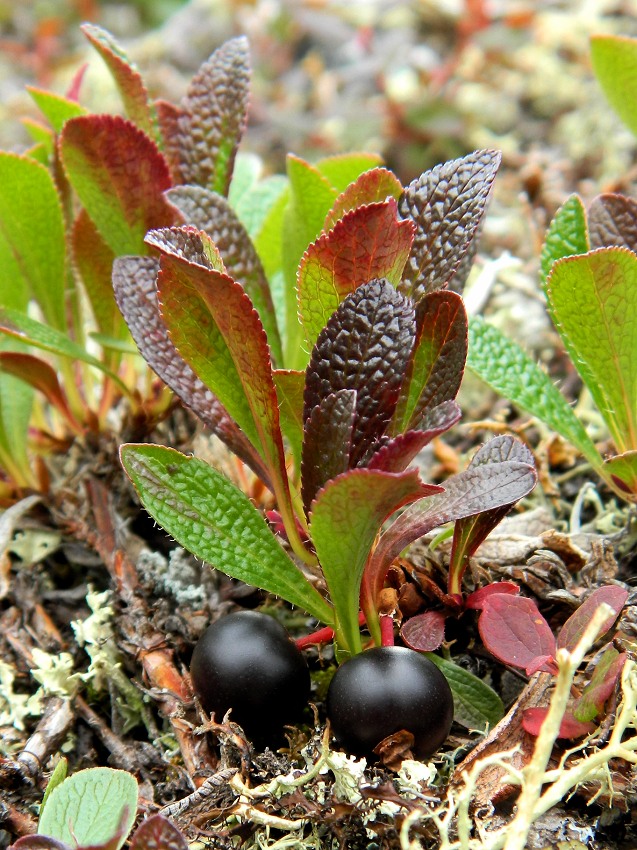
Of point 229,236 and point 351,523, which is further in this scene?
point 229,236

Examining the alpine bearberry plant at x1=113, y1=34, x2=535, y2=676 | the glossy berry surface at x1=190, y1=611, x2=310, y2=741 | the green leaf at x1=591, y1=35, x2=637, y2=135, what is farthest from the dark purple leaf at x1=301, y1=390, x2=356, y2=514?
the green leaf at x1=591, y1=35, x2=637, y2=135

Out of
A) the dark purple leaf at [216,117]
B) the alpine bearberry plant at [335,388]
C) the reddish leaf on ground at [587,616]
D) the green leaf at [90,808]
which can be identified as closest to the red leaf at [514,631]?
the reddish leaf on ground at [587,616]

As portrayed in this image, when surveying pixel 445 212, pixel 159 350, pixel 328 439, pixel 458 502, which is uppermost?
pixel 445 212

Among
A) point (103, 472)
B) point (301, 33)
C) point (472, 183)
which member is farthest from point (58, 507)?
point (301, 33)

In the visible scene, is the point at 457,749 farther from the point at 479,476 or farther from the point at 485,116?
the point at 485,116

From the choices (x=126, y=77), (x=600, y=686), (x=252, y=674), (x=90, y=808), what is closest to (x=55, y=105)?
(x=126, y=77)

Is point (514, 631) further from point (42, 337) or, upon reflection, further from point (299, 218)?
point (42, 337)
